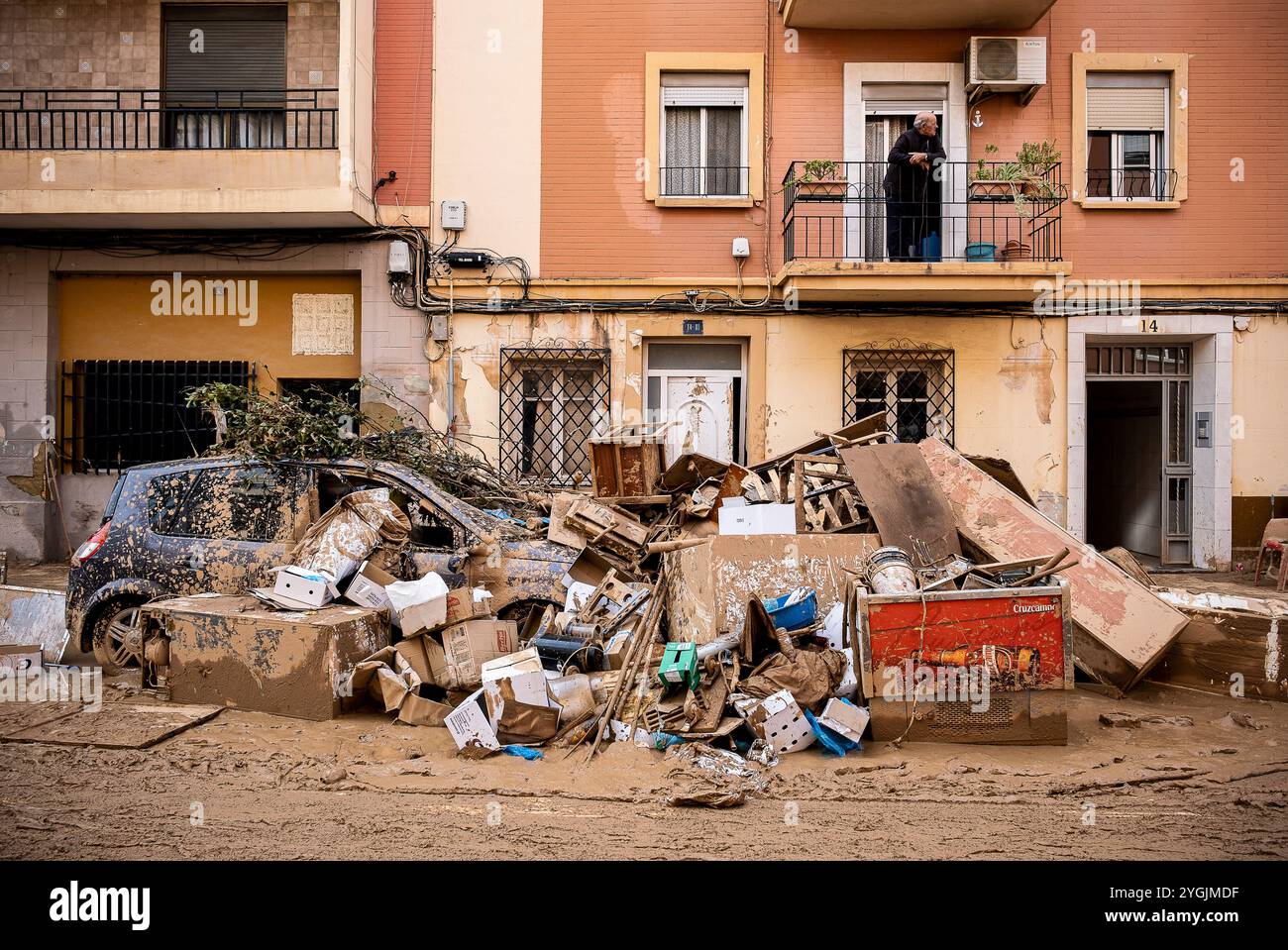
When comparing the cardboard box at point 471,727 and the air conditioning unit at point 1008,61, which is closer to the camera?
the cardboard box at point 471,727

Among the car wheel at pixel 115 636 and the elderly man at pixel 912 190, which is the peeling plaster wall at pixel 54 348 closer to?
the car wheel at pixel 115 636

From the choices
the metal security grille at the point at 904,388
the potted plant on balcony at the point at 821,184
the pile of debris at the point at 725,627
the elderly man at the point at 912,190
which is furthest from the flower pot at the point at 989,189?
the pile of debris at the point at 725,627

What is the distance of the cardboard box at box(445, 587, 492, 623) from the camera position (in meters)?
5.67

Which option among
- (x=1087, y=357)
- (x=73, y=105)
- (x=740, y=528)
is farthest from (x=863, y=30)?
(x=73, y=105)

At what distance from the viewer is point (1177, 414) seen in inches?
454

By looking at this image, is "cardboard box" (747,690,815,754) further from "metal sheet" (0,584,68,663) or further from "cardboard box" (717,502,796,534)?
"metal sheet" (0,584,68,663)

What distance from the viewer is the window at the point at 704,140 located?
37.0 ft

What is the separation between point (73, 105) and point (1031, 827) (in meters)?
13.4

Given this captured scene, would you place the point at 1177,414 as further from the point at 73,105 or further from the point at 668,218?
the point at 73,105

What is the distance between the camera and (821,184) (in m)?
11.0

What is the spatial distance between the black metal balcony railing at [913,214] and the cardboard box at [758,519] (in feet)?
16.7

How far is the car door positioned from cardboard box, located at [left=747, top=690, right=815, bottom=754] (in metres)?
3.58

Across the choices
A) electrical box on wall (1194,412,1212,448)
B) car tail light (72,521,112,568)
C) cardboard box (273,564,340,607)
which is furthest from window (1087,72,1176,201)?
car tail light (72,521,112,568)

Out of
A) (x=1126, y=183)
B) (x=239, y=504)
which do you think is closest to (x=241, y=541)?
(x=239, y=504)
